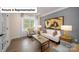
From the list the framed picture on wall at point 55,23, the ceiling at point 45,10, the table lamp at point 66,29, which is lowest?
the table lamp at point 66,29

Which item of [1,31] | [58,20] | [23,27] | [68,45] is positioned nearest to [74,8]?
[58,20]

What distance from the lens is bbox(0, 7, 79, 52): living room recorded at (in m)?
1.59

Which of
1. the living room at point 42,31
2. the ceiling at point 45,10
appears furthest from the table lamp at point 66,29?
the ceiling at point 45,10

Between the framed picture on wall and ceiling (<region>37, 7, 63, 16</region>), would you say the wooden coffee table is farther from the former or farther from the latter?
ceiling (<region>37, 7, 63, 16</region>)

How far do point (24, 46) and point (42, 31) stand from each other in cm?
37

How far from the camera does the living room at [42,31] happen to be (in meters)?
1.59

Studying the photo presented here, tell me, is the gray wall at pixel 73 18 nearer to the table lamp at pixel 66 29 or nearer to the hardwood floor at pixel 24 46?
the table lamp at pixel 66 29

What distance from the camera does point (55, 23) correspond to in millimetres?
1676

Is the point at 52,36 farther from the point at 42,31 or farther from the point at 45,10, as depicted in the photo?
the point at 45,10

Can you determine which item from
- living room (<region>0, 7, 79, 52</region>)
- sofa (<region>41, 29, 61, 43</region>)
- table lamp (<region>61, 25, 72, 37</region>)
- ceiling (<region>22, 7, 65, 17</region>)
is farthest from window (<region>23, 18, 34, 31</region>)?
table lamp (<region>61, 25, 72, 37</region>)

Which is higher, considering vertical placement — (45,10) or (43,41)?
(45,10)

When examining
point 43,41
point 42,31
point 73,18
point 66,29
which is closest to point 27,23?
point 42,31
